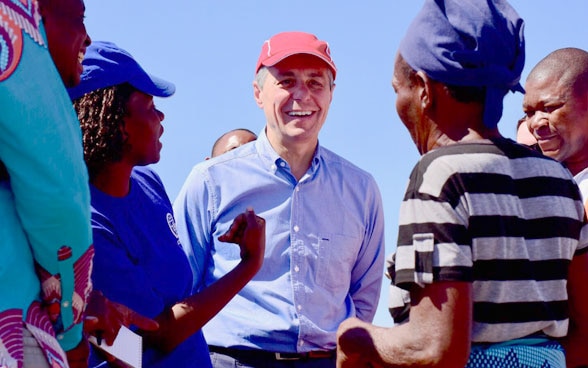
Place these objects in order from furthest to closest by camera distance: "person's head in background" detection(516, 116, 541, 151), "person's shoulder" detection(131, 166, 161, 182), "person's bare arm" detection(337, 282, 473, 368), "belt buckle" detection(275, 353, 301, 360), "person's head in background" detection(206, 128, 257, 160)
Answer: "person's head in background" detection(206, 128, 257, 160) → "person's head in background" detection(516, 116, 541, 151) → "belt buckle" detection(275, 353, 301, 360) → "person's shoulder" detection(131, 166, 161, 182) → "person's bare arm" detection(337, 282, 473, 368)

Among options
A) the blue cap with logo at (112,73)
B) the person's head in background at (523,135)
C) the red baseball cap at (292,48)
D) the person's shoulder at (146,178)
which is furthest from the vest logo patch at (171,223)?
the person's head in background at (523,135)

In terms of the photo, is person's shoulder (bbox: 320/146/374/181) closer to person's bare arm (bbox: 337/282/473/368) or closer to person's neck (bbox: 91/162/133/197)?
person's neck (bbox: 91/162/133/197)

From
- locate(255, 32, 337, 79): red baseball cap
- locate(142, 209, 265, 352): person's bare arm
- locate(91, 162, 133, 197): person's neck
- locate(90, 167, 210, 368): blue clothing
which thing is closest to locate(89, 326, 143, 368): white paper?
locate(90, 167, 210, 368): blue clothing

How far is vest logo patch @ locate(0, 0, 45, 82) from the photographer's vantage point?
228 centimetres

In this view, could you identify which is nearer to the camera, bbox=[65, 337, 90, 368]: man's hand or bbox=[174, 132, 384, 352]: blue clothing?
bbox=[65, 337, 90, 368]: man's hand

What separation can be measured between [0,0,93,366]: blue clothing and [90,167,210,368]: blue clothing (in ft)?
3.93

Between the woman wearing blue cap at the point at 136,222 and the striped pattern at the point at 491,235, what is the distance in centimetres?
132

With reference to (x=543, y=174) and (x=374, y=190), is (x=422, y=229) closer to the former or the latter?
(x=543, y=174)

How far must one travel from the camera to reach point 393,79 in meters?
3.24

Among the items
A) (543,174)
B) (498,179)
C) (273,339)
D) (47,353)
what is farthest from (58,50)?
(273,339)

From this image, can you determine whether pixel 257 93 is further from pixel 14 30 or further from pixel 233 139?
pixel 14 30

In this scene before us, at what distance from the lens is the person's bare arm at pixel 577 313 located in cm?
315

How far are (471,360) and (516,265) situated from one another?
0.33m

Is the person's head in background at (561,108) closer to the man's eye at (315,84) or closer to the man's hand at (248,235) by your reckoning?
the man's eye at (315,84)
